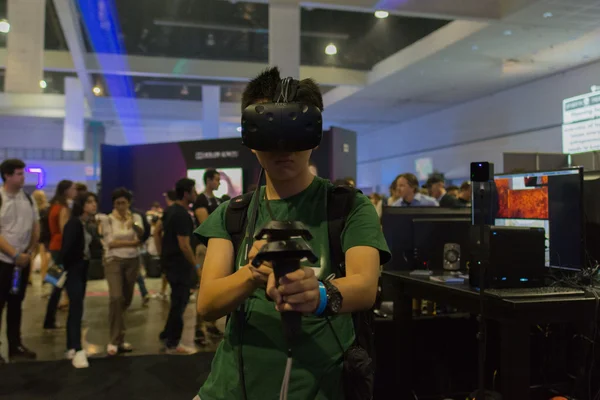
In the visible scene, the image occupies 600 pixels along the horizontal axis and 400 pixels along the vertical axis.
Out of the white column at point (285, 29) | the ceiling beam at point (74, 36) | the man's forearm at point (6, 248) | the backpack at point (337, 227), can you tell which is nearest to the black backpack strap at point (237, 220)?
the backpack at point (337, 227)

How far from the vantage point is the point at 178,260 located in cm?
452

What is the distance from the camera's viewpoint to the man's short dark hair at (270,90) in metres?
1.06

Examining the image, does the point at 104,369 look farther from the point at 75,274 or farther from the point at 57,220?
the point at 57,220

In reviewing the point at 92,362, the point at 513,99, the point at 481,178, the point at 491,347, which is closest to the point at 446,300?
the point at 481,178

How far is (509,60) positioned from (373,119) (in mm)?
6214

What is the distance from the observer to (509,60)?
28.9 feet

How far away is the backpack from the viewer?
3.44 feet

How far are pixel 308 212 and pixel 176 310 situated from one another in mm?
3723

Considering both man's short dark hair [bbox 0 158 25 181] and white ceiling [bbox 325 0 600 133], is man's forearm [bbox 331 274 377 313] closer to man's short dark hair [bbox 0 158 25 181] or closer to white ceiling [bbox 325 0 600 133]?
man's short dark hair [bbox 0 158 25 181]

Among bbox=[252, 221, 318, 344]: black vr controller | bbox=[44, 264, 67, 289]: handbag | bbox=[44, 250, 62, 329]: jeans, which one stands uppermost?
bbox=[252, 221, 318, 344]: black vr controller

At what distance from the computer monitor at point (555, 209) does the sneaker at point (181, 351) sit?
9.75 ft

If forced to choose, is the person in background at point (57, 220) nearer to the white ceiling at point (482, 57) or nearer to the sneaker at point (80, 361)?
the sneaker at point (80, 361)

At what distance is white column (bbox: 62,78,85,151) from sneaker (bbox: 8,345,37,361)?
6.88 meters

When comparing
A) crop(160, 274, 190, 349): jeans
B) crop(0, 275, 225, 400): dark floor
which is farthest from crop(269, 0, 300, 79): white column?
crop(0, 275, 225, 400): dark floor
